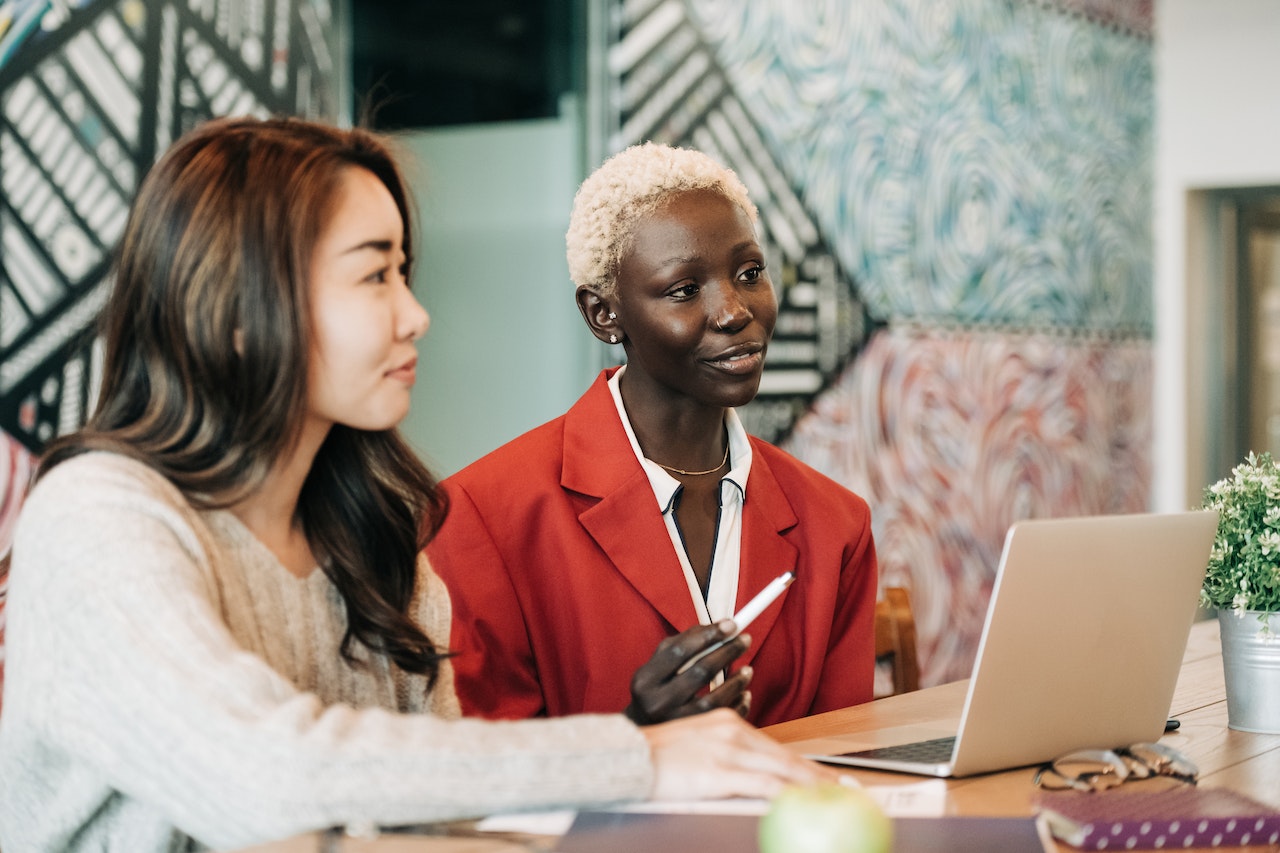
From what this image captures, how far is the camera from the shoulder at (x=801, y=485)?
209 cm

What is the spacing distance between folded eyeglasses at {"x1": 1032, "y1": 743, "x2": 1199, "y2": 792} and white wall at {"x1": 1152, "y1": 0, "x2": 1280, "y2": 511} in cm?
509

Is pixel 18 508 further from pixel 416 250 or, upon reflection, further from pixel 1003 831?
pixel 1003 831

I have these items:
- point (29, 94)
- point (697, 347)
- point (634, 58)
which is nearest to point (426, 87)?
point (634, 58)

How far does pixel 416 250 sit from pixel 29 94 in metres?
1.25

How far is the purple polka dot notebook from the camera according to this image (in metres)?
1.20

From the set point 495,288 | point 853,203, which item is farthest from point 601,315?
point 853,203

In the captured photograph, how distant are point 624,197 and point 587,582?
21.4 inches

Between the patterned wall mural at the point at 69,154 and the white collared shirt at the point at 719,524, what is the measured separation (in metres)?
A: 1.11

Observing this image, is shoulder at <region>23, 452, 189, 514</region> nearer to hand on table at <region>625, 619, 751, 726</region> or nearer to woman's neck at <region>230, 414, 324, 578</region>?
woman's neck at <region>230, 414, 324, 578</region>

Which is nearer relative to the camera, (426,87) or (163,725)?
(163,725)

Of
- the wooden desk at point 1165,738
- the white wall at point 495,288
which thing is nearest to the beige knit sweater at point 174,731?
the wooden desk at point 1165,738

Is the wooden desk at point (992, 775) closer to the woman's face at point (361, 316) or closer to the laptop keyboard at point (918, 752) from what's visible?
the laptop keyboard at point (918, 752)

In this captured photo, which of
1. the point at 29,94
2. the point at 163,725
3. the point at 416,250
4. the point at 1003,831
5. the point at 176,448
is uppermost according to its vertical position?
the point at 29,94

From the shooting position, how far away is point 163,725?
3.65 feet
